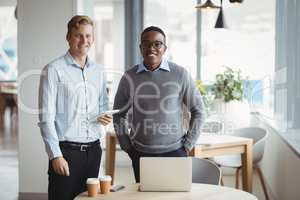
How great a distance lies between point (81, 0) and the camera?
490 cm

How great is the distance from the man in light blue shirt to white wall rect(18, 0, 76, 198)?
2.08 metres

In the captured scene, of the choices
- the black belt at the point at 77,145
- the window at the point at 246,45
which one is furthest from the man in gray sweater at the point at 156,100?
the window at the point at 246,45

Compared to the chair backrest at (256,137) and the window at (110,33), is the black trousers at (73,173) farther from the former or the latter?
the window at (110,33)

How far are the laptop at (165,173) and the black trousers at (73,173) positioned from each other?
49 centimetres

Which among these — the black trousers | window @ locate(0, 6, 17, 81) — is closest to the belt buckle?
the black trousers

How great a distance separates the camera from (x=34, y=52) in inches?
190

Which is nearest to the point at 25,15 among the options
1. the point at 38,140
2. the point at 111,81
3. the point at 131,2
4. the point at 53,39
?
the point at 53,39

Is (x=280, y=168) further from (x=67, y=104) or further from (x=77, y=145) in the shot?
(x=67, y=104)

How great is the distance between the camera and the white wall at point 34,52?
4.77 meters

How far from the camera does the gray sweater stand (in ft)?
9.14

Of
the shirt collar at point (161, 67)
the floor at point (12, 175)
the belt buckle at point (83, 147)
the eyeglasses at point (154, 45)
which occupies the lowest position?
the floor at point (12, 175)

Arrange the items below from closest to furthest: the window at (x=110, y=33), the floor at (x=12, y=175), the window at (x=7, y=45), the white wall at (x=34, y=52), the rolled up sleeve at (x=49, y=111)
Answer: the rolled up sleeve at (x=49, y=111) → the white wall at (x=34, y=52) → the floor at (x=12, y=175) → the window at (x=110, y=33) → the window at (x=7, y=45)

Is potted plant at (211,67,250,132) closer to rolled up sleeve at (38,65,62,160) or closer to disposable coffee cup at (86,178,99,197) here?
rolled up sleeve at (38,65,62,160)

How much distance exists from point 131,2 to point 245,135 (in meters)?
2.77
